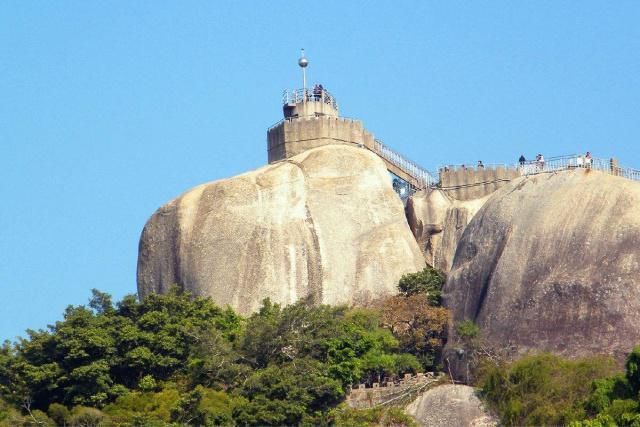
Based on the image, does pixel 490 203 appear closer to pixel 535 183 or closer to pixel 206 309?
pixel 535 183

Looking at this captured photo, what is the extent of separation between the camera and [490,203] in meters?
67.6

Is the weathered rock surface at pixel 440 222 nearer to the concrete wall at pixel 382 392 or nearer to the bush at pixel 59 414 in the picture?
the concrete wall at pixel 382 392

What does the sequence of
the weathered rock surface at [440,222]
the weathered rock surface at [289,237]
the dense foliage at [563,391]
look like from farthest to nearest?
the weathered rock surface at [440,222]
the weathered rock surface at [289,237]
the dense foliage at [563,391]

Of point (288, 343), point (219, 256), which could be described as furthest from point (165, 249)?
point (288, 343)

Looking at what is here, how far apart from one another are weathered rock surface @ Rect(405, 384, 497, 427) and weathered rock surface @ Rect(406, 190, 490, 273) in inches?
434

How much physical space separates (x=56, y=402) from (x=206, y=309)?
18.9ft

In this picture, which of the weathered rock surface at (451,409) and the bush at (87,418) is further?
the bush at (87,418)

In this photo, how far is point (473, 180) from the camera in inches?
2933

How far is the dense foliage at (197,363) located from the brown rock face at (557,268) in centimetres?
265

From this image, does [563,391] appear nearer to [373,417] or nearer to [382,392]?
Answer: [373,417]

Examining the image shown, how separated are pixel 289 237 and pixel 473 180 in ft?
23.0

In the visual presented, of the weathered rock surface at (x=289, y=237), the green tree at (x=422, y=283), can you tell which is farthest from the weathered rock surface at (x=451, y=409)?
the weathered rock surface at (x=289, y=237)

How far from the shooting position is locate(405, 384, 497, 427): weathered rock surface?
61062 mm

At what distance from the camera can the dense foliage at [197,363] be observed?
61938 mm
